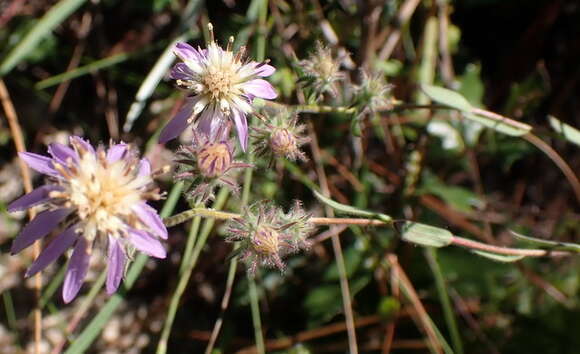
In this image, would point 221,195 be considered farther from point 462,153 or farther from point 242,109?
point 462,153

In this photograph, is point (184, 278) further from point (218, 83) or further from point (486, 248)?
point (486, 248)

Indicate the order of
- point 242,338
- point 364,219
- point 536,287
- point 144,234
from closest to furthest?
point 144,234 < point 364,219 < point 242,338 < point 536,287

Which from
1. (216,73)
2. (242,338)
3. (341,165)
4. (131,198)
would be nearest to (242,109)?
(216,73)

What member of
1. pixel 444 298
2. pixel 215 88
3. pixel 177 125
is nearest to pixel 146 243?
pixel 177 125

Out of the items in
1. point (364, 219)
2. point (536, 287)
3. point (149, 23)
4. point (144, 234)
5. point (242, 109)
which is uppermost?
point (149, 23)

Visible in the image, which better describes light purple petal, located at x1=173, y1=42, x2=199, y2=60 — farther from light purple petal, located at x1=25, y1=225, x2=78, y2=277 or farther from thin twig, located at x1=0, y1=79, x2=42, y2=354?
thin twig, located at x1=0, y1=79, x2=42, y2=354

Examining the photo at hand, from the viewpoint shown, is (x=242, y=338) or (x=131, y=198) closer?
(x=131, y=198)

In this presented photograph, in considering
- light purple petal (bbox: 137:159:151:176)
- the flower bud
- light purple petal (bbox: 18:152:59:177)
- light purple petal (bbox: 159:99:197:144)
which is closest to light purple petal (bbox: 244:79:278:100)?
light purple petal (bbox: 159:99:197:144)
